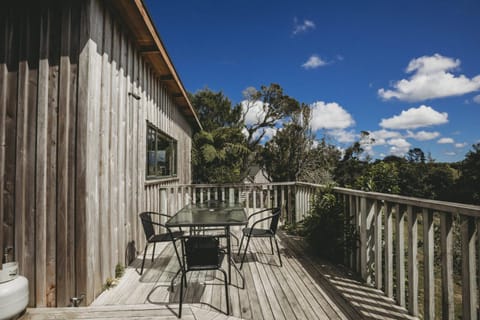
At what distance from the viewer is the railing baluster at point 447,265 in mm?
1539

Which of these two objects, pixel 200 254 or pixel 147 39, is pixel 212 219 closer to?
pixel 200 254

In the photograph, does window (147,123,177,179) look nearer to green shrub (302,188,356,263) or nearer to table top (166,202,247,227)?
table top (166,202,247,227)

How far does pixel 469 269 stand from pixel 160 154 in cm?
444

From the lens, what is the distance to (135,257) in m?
3.32

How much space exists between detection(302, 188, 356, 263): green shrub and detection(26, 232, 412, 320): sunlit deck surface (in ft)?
0.68

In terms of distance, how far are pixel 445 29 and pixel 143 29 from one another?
10.9m

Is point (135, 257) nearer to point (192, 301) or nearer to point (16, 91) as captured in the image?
point (192, 301)

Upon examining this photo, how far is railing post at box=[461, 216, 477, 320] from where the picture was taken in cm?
141

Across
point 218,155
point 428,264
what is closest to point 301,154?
point 218,155

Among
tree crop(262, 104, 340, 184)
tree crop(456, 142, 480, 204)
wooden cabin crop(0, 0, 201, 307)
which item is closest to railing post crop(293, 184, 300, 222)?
wooden cabin crop(0, 0, 201, 307)

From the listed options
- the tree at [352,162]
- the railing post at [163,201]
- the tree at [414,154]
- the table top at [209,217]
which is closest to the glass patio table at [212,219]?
the table top at [209,217]

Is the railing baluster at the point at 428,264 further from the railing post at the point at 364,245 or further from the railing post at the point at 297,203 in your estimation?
the railing post at the point at 297,203

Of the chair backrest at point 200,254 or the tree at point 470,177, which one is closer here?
the chair backrest at point 200,254

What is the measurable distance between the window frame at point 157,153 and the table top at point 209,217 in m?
1.21
